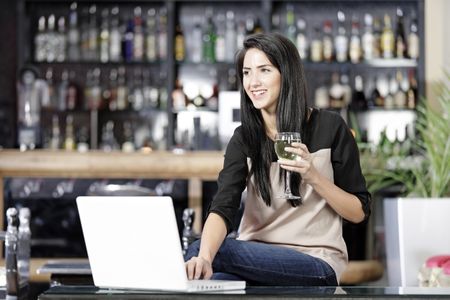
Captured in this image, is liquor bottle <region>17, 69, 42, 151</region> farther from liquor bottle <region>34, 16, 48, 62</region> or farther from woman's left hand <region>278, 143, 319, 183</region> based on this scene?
woman's left hand <region>278, 143, 319, 183</region>

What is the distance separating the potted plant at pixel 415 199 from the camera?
11.5ft

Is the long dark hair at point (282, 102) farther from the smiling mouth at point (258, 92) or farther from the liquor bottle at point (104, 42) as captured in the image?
the liquor bottle at point (104, 42)

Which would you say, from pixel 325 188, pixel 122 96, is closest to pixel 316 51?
pixel 122 96

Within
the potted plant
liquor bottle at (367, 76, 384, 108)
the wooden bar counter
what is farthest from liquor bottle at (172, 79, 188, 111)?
the potted plant

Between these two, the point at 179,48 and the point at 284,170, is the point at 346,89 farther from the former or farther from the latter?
the point at 284,170

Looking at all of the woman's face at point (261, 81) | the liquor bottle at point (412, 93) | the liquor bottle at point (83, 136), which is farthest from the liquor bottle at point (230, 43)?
the woman's face at point (261, 81)

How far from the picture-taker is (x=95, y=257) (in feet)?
5.95

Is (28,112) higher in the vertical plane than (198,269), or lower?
higher

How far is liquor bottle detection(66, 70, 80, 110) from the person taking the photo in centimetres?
626

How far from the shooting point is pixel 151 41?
6.22m

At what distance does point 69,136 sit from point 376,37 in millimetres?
2281

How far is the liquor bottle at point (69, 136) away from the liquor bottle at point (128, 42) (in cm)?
60

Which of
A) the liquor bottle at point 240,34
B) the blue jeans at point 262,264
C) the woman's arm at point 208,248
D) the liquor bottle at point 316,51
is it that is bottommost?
the blue jeans at point 262,264

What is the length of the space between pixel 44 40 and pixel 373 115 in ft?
7.87
